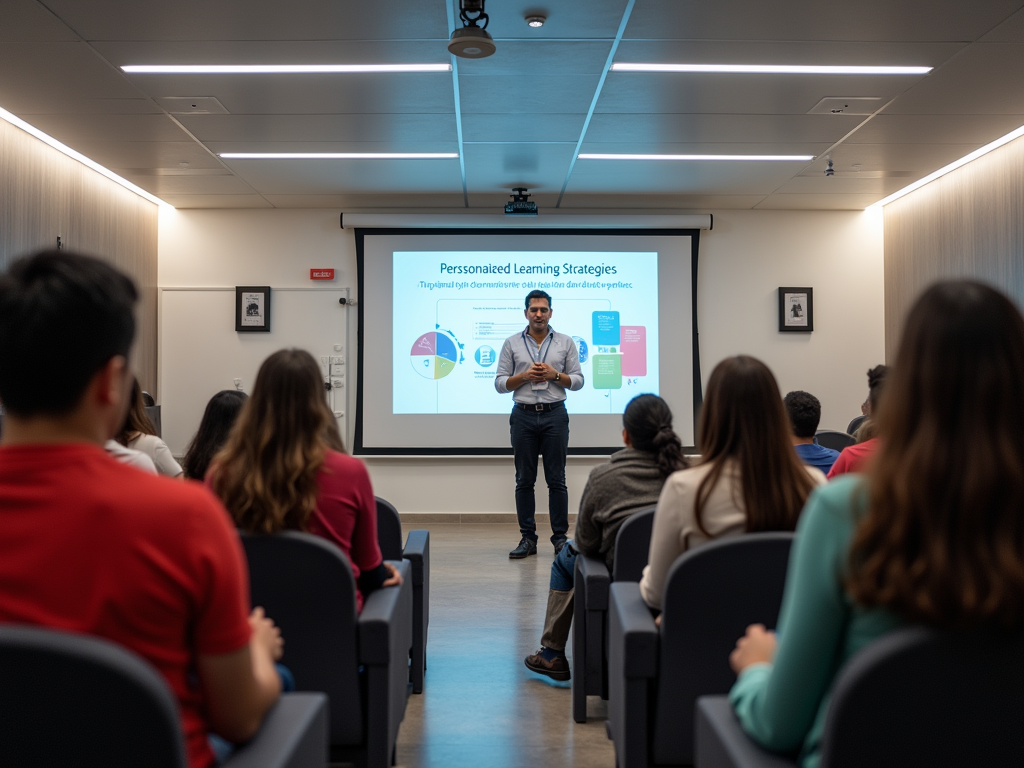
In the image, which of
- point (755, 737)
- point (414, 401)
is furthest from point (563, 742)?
point (414, 401)

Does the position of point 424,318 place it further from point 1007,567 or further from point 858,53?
point 1007,567

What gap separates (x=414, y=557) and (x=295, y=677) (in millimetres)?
965

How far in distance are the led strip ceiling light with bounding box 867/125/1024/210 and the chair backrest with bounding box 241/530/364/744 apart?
513cm

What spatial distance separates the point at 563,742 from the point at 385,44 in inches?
119

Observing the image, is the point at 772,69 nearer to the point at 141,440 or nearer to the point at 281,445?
the point at 281,445

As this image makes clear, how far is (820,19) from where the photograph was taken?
3309mm

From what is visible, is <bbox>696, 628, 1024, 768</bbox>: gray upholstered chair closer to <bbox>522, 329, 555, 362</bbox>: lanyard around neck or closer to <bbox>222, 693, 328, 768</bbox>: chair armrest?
<bbox>222, 693, 328, 768</bbox>: chair armrest

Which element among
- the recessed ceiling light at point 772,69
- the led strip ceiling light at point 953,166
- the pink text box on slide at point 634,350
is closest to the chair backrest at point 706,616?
the recessed ceiling light at point 772,69

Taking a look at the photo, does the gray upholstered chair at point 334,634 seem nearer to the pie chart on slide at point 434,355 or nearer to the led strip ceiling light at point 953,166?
the pie chart on slide at point 434,355

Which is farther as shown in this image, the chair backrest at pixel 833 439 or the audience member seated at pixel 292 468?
the chair backrest at pixel 833 439

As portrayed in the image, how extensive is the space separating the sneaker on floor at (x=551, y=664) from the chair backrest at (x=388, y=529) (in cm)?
82

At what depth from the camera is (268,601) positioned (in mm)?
1657

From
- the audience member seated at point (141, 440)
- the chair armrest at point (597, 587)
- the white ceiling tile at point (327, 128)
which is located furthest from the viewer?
the white ceiling tile at point (327, 128)

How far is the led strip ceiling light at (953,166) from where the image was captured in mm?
5016
